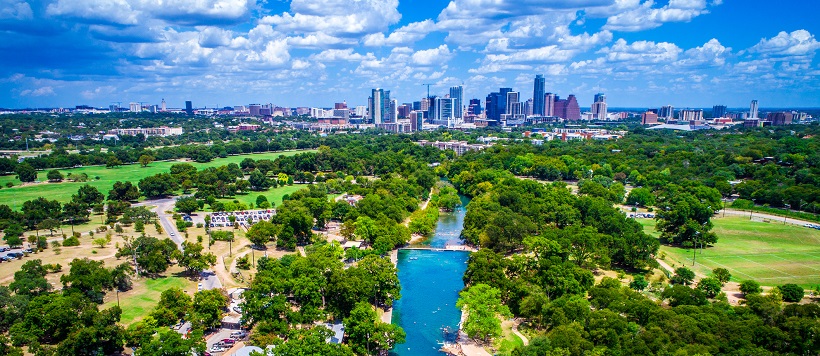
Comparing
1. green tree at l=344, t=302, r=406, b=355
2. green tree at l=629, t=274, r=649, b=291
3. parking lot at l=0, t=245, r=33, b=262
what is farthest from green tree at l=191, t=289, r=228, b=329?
green tree at l=629, t=274, r=649, b=291

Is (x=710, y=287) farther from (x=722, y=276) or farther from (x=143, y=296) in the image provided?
(x=143, y=296)

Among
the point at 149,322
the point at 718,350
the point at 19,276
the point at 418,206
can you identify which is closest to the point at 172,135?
the point at 418,206

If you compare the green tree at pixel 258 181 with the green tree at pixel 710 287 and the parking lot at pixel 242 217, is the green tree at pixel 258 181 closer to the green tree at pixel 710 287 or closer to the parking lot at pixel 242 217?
the parking lot at pixel 242 217

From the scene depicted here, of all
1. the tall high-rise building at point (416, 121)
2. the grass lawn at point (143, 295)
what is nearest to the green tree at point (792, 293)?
the grass lawn at point (143, 295)

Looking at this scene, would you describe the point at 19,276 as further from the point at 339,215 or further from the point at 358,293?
the point at 339,215

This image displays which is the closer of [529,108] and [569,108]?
[569,108]

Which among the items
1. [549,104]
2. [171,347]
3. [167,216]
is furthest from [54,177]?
[549,104]
